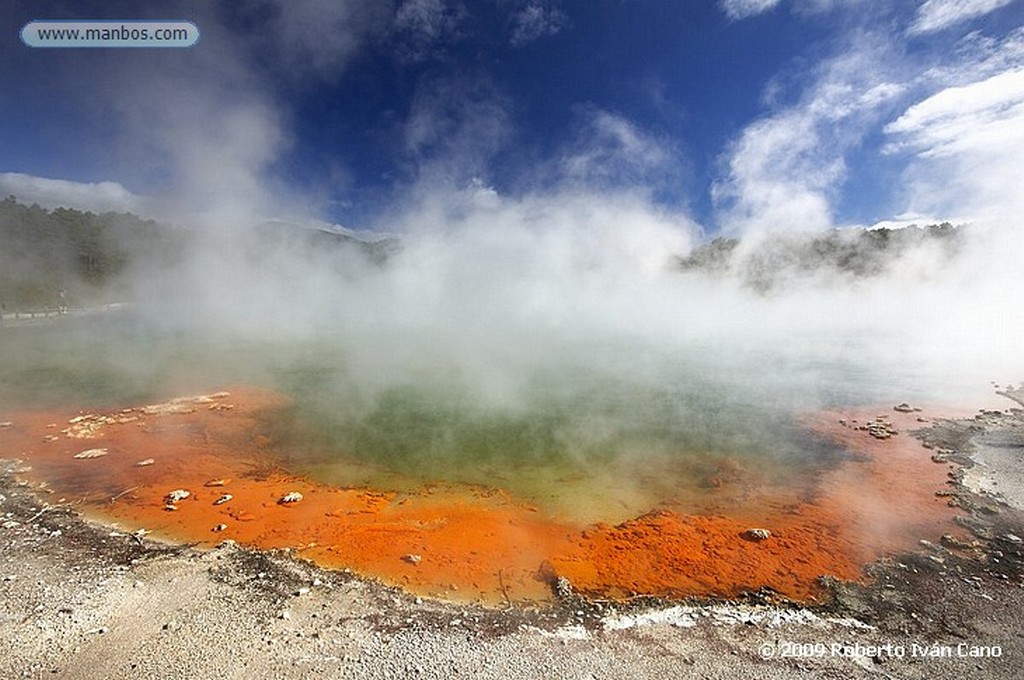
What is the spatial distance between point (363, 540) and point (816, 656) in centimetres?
673

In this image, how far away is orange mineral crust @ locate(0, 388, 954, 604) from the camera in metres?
7.01

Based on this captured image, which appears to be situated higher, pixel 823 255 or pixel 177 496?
pixel 823 255

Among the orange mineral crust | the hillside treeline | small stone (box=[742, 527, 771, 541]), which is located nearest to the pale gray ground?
the orange mineral crust

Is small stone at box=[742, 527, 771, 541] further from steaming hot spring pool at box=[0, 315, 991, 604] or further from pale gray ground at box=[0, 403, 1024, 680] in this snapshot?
pale gray ground at box=[0, 403, 1024, 680]

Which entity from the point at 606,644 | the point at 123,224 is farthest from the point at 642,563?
the point at 123,224

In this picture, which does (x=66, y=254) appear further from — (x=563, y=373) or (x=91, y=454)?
(x=563, y=373)

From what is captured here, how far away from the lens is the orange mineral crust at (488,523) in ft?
23.0

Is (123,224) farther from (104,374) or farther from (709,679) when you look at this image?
(709,679)

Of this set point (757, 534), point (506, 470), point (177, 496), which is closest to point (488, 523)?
point (506, 470)

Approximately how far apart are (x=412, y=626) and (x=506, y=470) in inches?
209

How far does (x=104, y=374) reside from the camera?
761 inches

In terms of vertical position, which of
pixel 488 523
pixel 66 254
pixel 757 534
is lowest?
pixel 488 523

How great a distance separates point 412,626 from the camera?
18.7 ft

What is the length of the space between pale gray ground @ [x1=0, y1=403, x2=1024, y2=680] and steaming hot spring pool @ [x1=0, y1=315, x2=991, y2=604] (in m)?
0.55
